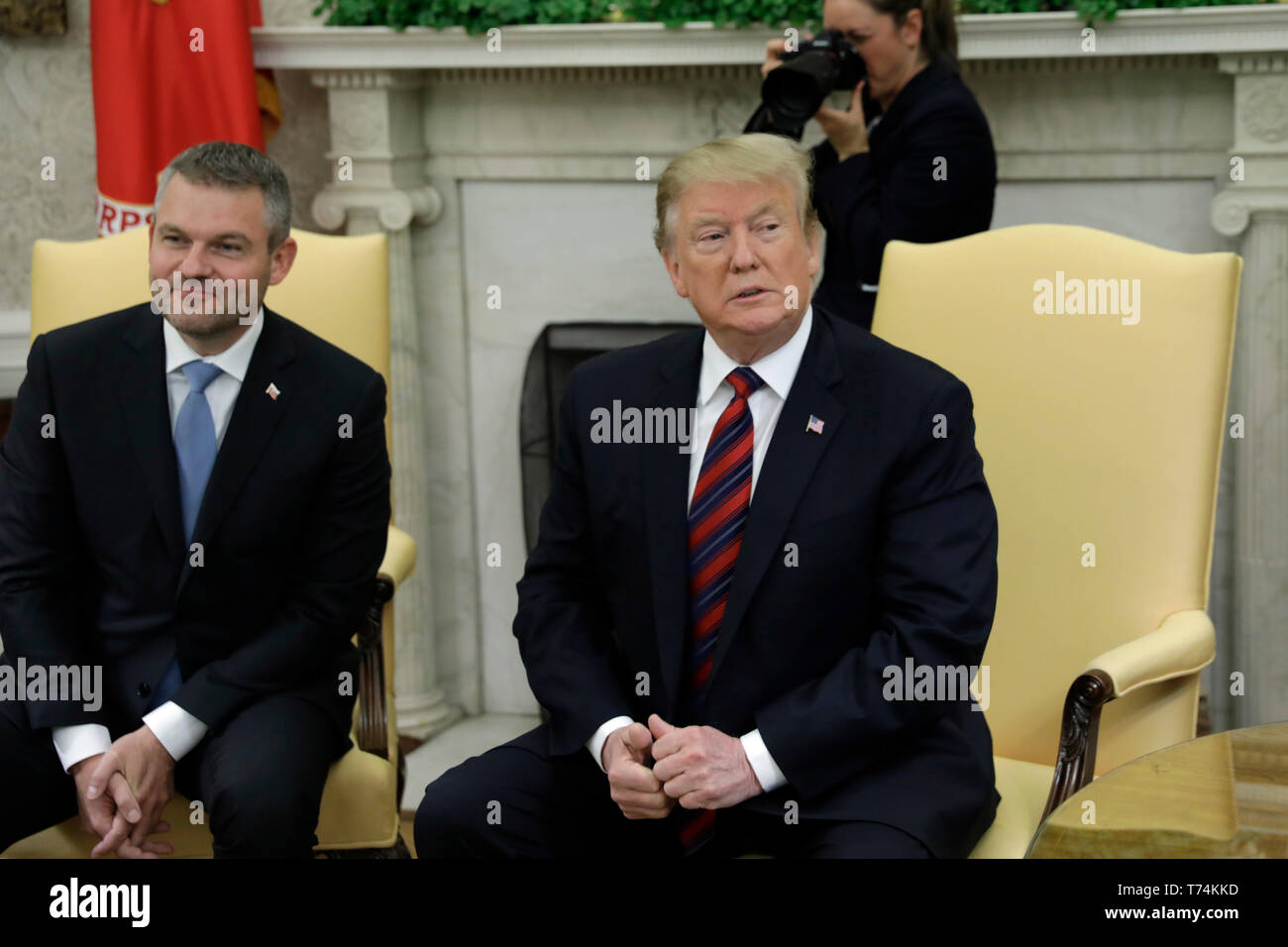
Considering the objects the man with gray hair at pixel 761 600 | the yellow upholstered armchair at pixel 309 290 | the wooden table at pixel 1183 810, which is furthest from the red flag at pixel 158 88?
the wooden table at pixel 1183 810

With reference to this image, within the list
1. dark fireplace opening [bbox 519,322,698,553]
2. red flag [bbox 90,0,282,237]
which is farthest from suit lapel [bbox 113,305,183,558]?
dark fireplace opening [bbox 519,322,698,553]

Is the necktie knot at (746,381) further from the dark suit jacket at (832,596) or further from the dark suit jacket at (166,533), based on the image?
the dark suit jacket at (166,533)

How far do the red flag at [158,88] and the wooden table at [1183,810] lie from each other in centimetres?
249

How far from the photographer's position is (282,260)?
217cm

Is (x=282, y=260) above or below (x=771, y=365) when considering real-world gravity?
above

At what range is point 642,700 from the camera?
1.95 m

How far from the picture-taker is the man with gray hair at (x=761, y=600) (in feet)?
5.90

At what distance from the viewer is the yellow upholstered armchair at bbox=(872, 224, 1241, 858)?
6.97 ft

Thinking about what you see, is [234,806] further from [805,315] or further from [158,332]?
[805,315]

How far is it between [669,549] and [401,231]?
6.40ft

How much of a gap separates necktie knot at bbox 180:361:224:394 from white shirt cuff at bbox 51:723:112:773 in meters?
0.47

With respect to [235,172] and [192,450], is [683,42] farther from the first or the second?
[192,450]

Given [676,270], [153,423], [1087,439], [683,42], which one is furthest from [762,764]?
[683,42]

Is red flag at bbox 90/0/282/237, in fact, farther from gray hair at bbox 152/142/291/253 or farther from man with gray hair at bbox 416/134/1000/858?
man with gray hair at bbox 416/134/1000/858
